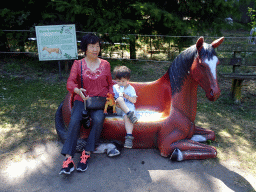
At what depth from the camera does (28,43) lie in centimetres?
804

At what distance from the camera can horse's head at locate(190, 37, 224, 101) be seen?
114 inches

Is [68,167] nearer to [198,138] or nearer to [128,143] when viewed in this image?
[128,143]

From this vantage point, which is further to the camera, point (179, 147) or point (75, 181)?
point (179, 147)

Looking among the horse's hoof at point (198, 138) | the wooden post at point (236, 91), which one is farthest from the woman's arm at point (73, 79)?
the wooden post at point (236, 91)

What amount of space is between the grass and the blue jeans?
1024 millimetres

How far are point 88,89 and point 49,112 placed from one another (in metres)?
2.01

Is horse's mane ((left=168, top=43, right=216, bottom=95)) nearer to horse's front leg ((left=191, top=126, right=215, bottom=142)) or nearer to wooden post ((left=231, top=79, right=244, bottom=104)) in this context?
horse's front leg ((left=191, top=126, right=215, bottom=142))

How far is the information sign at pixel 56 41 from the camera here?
6371 millimetres

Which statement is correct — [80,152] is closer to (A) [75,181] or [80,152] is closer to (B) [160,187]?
(A) [75,181]

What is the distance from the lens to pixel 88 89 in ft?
10.9

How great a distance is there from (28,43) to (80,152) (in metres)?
5.99

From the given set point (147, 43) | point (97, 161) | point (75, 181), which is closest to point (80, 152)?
point (97, 161)

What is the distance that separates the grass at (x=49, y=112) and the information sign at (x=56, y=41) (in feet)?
2.94

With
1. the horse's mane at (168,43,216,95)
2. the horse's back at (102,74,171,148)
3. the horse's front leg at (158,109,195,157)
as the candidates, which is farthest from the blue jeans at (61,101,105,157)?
the horse's mane at (168,43,216,95)
